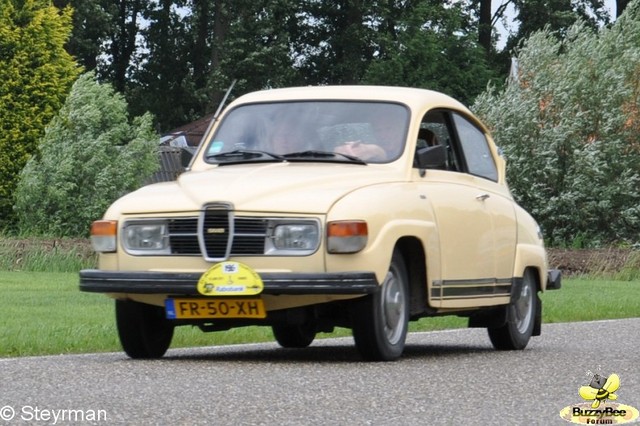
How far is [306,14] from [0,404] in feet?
196

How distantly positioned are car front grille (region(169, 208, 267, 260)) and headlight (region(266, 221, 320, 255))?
7cm

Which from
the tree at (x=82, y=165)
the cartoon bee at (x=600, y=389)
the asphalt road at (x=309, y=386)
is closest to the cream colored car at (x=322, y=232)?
the asphalt road at (x=309, y=386)

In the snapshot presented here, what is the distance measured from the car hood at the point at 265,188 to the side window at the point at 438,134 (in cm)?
82

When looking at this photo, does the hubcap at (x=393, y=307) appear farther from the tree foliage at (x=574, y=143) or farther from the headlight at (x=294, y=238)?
the tree foliage at (x=574, y=143)

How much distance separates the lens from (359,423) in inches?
285

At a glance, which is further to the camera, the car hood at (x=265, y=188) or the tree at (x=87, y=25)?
the tree at (x=87, y=25)

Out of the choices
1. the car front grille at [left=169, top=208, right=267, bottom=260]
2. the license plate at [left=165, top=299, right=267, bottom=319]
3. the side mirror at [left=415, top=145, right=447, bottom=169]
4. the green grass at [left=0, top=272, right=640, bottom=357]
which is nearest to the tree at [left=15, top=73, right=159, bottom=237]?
the green grass at [left=0, top=272, right=640, bottom=357]

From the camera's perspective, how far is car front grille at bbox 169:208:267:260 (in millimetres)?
10156

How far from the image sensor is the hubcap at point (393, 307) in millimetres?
10438

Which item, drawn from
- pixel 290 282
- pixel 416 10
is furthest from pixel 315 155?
pixel 416 10

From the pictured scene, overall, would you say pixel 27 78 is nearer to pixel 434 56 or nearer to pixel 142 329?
pixel 434 56

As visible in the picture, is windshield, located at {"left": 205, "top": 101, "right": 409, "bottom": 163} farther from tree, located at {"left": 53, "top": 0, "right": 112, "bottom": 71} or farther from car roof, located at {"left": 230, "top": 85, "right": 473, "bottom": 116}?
tree, located at {"left": 53, "top": 0, "right": 112, "bottom": 71}

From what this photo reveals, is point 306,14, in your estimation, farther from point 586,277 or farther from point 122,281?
point 122,281

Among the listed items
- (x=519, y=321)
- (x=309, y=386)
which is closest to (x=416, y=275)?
(x=519, y=321)
